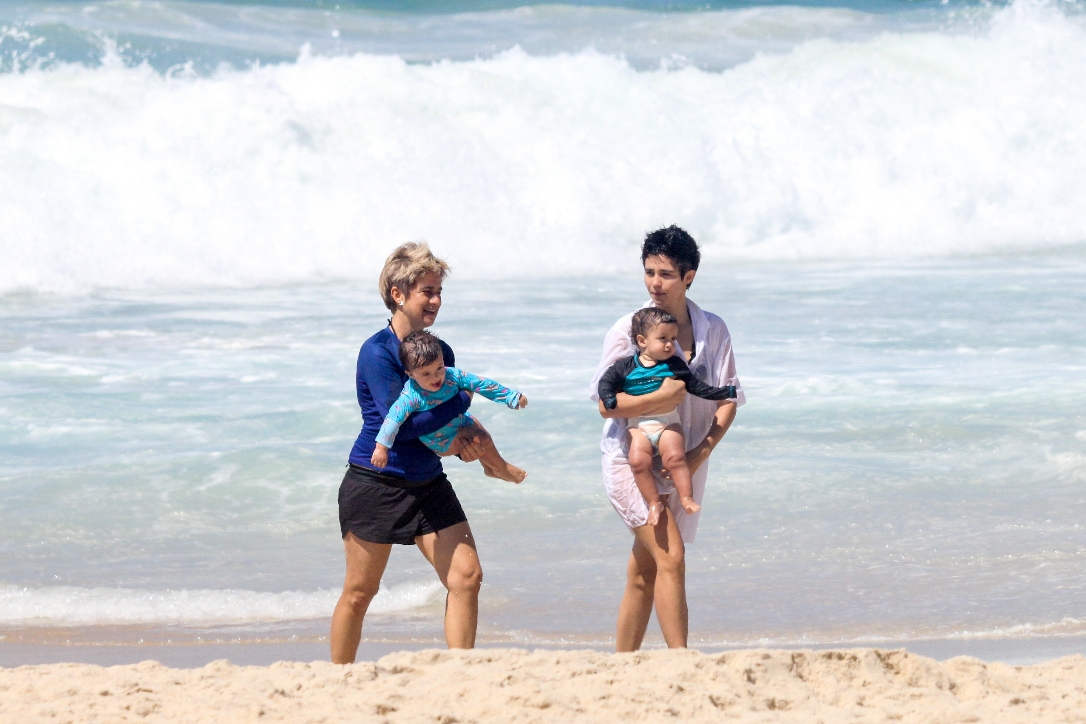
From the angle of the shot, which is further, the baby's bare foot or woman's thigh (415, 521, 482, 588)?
the baby's bare foot

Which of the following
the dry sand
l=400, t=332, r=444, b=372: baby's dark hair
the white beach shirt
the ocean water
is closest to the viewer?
the dry sand

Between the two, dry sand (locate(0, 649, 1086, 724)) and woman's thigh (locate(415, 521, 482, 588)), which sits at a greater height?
woman's thigh (locate(415, 521, 482, 588))

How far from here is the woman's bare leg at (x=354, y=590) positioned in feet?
15.6

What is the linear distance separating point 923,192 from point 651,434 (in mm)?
19885

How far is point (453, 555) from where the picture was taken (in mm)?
4688

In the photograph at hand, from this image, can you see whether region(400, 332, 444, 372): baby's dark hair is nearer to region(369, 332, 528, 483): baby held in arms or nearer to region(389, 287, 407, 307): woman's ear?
region(369, 332, 528, 483): baby held in arms

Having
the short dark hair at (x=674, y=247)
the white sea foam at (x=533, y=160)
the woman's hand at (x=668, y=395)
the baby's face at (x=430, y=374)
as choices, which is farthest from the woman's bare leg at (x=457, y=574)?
the white sea foam at (x=533, y=160)

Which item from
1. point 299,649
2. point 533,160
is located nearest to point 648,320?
point 299,649

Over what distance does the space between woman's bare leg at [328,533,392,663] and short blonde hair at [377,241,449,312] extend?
2.68 feet

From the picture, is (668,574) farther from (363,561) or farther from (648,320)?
(363,561)

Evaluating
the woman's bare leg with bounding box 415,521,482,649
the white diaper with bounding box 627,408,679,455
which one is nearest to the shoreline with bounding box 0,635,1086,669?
the woman's bare leg with bounding box 415,521,482,649

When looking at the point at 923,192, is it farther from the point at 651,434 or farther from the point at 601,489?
the point at 651,434

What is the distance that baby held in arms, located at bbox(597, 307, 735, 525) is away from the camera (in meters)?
4.66

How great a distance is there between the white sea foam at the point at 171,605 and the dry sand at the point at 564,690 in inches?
65.6
